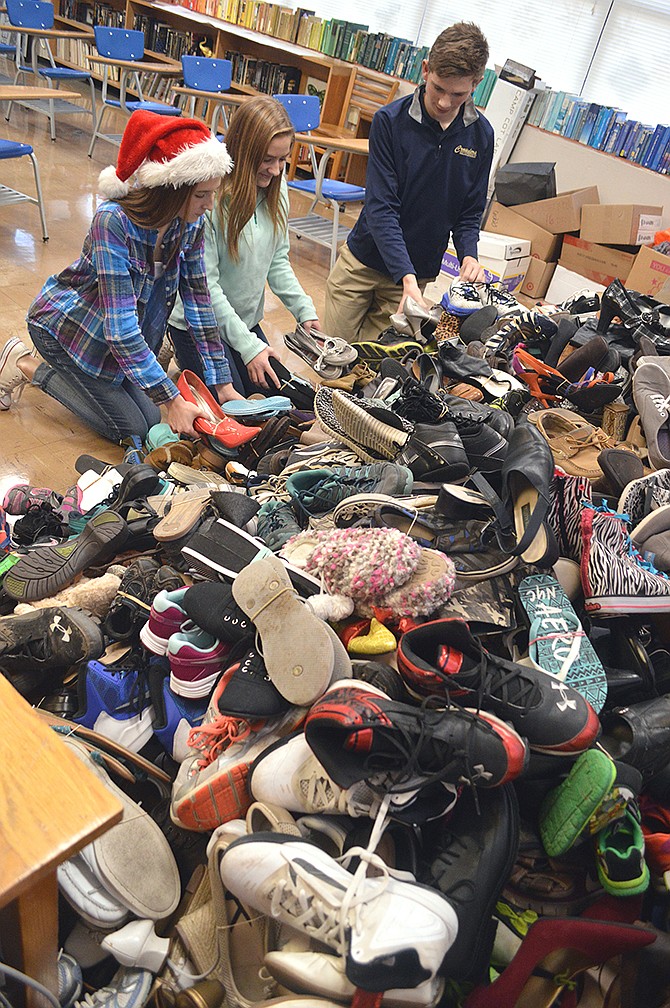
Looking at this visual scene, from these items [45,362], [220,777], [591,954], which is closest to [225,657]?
[220,777]

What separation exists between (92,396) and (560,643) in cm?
186

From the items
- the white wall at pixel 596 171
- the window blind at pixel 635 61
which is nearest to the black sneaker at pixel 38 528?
the white wall at pixel 596 171

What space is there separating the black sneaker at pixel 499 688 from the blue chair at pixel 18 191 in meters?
3.78

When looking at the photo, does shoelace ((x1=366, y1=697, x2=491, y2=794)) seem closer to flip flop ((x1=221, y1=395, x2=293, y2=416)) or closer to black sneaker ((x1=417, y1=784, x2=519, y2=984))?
black sneaker ((x1=417, y1=784, x2=519, y2=984))

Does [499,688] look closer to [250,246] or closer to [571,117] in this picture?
[250,246]

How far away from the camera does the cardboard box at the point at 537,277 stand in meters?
4.90

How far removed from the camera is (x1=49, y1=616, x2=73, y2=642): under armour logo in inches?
54.5

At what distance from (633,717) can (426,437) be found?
2.65 ft

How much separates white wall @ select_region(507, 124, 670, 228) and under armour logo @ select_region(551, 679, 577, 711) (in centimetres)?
456

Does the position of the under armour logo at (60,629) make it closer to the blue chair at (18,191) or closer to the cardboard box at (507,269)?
the blue chair at (18,191)

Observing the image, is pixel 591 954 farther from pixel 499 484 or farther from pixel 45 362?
pixel 45 362

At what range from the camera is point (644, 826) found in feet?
4.00

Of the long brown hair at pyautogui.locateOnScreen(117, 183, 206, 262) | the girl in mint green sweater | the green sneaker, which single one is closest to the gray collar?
the girl in mint green sweater

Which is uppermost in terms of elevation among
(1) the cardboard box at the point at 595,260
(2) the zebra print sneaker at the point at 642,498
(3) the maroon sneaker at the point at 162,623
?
(1) the cardboard box at the point at 595,260
